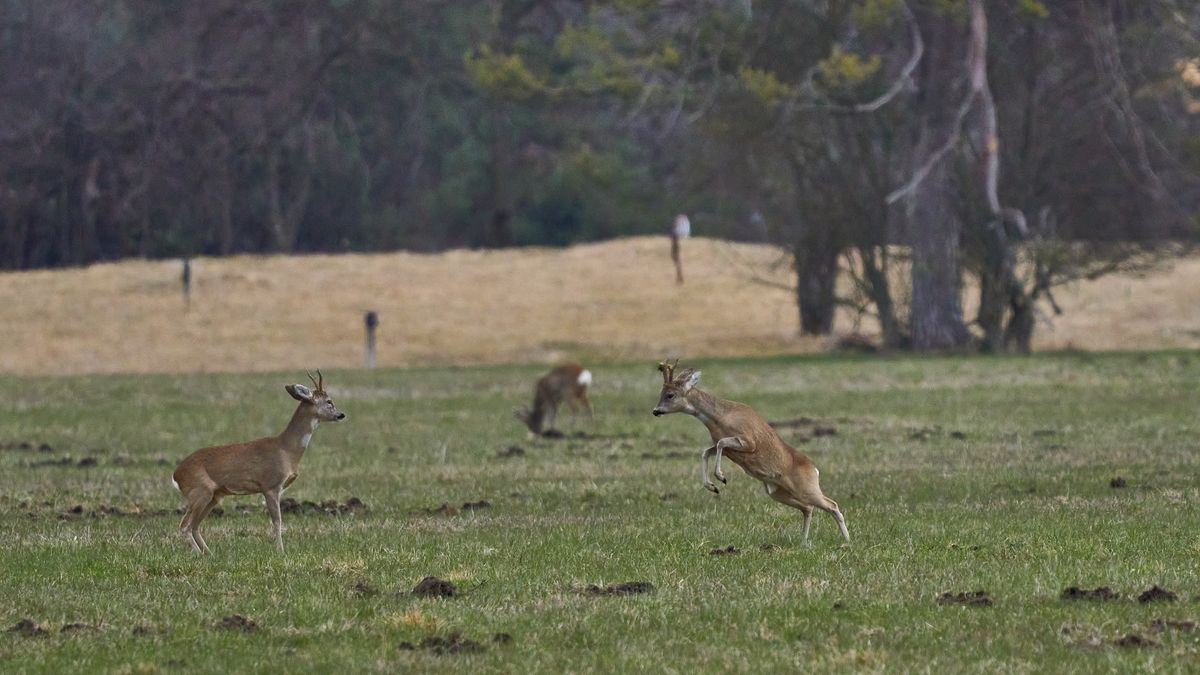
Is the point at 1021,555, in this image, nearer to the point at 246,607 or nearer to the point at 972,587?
the point at 972,587

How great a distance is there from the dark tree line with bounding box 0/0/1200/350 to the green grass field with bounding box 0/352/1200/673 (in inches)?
580

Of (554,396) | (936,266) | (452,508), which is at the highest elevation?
(936,266)

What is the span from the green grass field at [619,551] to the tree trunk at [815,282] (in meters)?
17.8

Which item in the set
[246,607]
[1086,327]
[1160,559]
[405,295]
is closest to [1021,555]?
[1160,559]

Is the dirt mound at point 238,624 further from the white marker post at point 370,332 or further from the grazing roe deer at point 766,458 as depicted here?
the white marker post at point 370,332

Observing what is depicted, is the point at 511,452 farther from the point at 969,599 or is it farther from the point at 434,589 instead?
the point at 969,599

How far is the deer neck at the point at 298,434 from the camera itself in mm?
12641

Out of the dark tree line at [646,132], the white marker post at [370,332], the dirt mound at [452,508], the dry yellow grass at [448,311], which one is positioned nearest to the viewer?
the dirt mound at [452,508]

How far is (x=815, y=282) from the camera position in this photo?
4600cm

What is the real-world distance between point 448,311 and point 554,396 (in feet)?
89.0

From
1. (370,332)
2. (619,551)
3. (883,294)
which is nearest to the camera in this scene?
(619,551)

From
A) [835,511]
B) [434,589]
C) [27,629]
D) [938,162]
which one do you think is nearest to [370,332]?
[938,162]

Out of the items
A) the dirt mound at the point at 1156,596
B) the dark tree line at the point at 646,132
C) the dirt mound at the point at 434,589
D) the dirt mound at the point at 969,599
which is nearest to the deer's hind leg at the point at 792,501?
the dirt mound at the point at 969,599

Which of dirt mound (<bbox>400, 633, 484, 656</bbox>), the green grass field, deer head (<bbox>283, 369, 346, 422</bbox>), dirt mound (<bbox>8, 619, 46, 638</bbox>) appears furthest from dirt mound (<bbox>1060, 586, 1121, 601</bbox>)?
deer head (<bbox>283, 369, 346, 422</bbox>)
